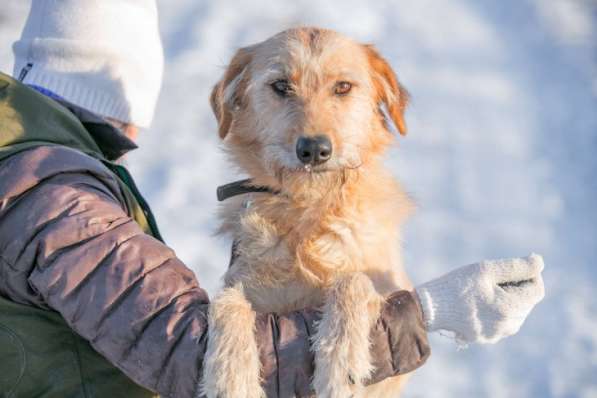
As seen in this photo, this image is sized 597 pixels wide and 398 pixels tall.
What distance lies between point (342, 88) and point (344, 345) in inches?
53.5

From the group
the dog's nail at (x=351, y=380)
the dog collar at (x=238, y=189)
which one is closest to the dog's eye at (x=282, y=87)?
the dog collar at (x=238, y=189)

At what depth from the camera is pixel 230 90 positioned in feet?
10.4

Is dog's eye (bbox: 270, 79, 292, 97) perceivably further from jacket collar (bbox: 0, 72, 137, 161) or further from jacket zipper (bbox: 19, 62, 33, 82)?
jacket zipper (bbox: 19, 62, 33, 82)

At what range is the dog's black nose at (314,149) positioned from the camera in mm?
2521

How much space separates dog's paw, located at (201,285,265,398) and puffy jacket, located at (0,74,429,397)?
0.03 meters

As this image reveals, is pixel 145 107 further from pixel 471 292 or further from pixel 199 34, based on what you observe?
pixel 199 34

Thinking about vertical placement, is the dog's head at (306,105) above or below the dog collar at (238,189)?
above

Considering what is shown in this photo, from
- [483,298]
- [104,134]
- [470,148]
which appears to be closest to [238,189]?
[104,134]

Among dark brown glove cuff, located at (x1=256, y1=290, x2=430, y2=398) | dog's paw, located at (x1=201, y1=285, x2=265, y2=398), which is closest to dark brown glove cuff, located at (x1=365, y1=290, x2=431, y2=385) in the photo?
dark brown glove cuff, located at (x1=256, y1=290, x2=430, y2=398)

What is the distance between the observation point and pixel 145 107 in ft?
11.0

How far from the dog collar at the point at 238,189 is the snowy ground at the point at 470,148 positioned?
1.67m

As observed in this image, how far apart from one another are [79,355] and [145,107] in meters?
1.54

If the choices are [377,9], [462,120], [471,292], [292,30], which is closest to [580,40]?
[462,120]

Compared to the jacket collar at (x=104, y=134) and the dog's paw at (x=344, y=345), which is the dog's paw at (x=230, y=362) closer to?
the dog's paw at (x=344, y=345)
